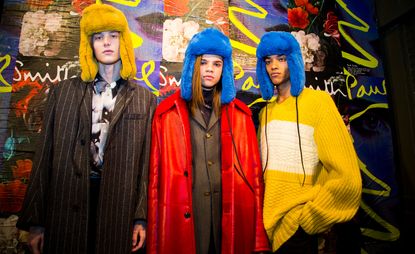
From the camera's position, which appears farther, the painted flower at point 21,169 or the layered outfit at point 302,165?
the painted flower at point 21,169

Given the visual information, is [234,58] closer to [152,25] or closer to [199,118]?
[152,25]

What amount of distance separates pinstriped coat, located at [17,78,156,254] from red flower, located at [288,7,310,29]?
6.12 ft

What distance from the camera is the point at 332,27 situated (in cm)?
252

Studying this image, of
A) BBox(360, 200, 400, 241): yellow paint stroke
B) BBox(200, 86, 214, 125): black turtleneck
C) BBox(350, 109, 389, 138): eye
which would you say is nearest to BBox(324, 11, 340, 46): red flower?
BBox(350, 109, 389, 138): eye

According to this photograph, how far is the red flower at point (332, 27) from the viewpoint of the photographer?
2.50 m

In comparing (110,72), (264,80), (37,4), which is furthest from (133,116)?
(37,4)

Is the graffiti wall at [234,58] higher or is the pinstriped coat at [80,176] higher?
the graffiti wall at [234,58]

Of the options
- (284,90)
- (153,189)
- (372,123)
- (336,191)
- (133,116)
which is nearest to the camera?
(336,191)

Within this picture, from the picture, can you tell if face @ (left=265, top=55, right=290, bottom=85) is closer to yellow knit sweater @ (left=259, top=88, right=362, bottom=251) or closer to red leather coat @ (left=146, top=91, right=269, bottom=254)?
yellow knit sweater @ (left=259, top=88, right=362, bottom=251)

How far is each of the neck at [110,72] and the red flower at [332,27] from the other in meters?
2.14

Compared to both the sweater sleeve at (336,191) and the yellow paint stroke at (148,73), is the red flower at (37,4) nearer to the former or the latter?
the yellow paint stroke at (148,73)

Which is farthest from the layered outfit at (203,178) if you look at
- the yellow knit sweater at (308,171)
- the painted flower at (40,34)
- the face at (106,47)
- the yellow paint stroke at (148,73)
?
the painted flower at (40,34)

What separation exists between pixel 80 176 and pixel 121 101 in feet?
1.71

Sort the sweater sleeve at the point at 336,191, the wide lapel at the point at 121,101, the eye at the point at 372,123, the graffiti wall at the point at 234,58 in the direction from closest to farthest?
the sweater sleeve at the point at 336,191 < the wide lapel at the point at 121,101 < the graffiti wall at the point at 234,58 < the eye at the point at 372,123
